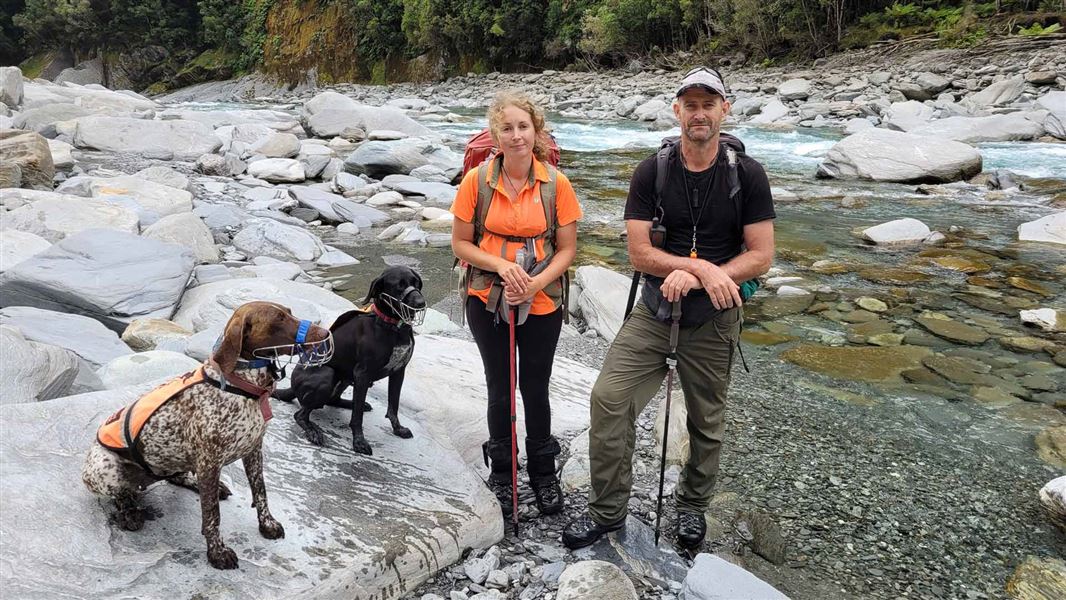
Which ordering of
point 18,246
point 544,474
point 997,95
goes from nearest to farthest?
point 544,474 → point 18,246 → point 997,95

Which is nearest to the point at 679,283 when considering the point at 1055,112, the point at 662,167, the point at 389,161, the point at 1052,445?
the point at 662,167

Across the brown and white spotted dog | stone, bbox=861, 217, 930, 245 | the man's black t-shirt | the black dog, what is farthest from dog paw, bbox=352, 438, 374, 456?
stone, bbox=861, 217, 930, 245

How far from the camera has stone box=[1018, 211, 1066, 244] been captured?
9539 millimetres

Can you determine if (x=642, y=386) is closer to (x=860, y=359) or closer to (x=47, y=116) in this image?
(x=860, y=359)

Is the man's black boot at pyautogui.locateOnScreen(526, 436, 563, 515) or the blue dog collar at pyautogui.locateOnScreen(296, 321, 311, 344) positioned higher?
the blue dog collar at pyautogui.locateOnScreen(296, 321, 311, 344)

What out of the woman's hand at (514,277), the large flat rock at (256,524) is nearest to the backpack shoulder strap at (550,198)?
the woman's hand at (514,277)

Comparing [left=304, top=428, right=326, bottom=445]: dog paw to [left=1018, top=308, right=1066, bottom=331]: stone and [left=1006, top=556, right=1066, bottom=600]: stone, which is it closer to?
[left=1006, top=556, right=1066, bottom=600]: stone

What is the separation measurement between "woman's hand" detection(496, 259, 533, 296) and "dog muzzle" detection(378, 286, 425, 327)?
458 millimetres

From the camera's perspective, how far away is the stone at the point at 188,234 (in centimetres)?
810

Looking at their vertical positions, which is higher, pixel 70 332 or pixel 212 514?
pixel 212 514

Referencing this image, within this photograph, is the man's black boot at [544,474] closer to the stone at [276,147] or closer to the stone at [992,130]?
the stone at [276,147]

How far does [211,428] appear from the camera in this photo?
7.89ft

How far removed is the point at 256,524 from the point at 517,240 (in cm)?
161

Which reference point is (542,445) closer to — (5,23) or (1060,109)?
(1060,109)
